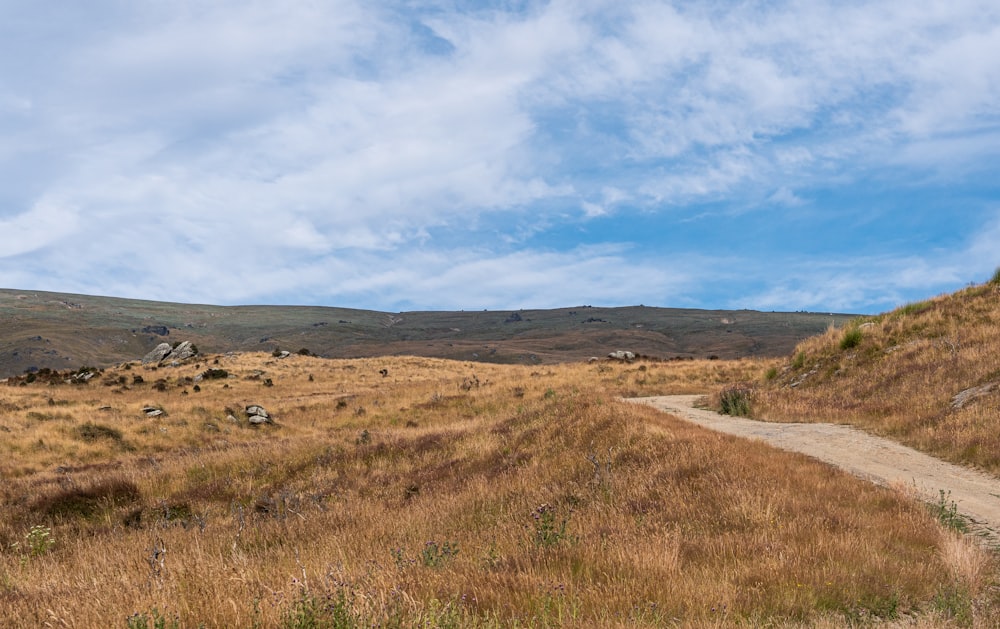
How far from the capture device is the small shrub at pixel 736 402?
18719 mm

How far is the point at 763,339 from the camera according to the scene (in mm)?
151500

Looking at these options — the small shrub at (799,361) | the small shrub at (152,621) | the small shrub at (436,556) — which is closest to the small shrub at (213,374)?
the small shrub at (799,361)

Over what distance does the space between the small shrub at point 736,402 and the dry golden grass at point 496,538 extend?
5519 mm

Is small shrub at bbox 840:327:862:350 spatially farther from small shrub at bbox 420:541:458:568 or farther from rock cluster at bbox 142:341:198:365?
rock cluster at bbox 142:341:198:365

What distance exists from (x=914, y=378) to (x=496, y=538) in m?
15.1

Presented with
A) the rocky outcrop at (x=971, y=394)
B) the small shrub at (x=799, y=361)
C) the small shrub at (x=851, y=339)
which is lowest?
the rocky outcrop at (x=971, y=394)

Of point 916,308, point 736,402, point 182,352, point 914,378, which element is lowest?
point 182,352

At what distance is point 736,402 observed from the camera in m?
19.5

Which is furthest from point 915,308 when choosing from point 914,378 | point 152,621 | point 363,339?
point 363,339

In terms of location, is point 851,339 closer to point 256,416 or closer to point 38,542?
point 38,542

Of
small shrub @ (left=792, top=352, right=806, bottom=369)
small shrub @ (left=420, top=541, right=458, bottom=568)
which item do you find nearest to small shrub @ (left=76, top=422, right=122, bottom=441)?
small shrub @ (left=420, top=541, right=458, bottom=568)

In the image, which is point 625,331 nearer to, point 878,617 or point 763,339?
point 763,339

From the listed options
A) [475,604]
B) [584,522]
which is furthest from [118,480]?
[475,604]

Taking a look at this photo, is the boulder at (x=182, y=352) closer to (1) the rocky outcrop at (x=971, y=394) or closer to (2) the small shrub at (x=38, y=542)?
(2) the small shrub at (x=38, y=542)
